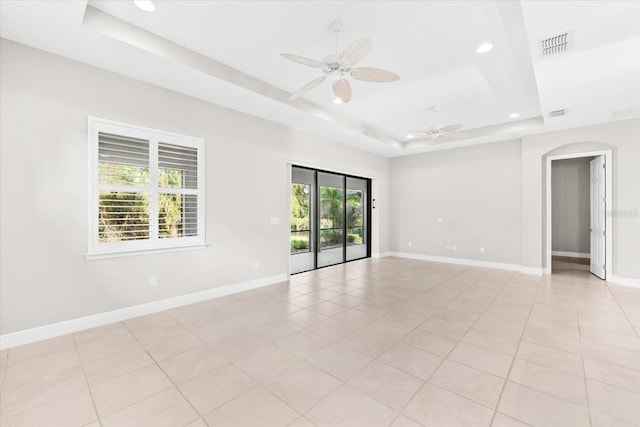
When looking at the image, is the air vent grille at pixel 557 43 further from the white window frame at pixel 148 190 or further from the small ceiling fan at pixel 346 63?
the white window frame at pixel 148 190

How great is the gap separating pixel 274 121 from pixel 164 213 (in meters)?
2.51

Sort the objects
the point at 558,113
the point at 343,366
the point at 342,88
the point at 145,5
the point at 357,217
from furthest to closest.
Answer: the point at 357,217, the point at 558,113, the point at 342,88, the point at 145,5, the point at 343,366

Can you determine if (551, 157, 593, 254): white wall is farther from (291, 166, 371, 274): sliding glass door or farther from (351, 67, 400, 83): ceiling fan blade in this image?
(351, 67, 400, 83): ceiling fan blade

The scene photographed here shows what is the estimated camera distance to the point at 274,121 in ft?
17.1

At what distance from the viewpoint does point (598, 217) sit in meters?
5.64

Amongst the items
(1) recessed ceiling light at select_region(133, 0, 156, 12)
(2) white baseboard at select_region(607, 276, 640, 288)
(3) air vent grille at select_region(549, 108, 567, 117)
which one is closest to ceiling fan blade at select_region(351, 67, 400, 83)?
(1) recessed ceiling light at select_region(133, 0, 156, 12)

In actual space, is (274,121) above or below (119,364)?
above

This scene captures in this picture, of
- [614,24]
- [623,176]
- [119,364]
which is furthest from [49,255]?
[623,176]

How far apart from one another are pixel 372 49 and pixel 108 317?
4.45 meters

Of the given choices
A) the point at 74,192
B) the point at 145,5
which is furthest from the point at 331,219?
the point at 145,5

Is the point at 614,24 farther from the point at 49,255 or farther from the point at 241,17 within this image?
the point at 49,255

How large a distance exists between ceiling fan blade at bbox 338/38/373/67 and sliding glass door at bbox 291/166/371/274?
3426 millimetres

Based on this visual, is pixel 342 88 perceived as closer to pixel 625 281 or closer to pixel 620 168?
pixel 620 168

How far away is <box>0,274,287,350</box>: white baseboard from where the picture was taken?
2873 millimetres
